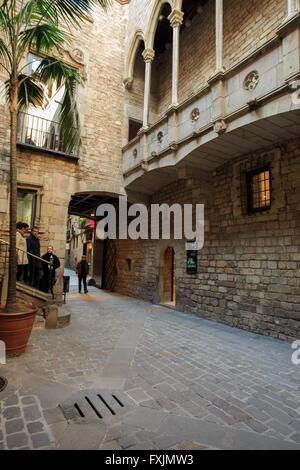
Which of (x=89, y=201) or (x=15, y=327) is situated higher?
(x=89, y=201)

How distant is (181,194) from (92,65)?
5669mm

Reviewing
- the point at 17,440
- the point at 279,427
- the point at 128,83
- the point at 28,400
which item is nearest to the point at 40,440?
the point at 17,440

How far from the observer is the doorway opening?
31.3 feet

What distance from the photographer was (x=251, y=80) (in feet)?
15.9

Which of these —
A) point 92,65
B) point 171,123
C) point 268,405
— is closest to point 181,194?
point 171,123

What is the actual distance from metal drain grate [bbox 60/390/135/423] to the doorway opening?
21.6 ft

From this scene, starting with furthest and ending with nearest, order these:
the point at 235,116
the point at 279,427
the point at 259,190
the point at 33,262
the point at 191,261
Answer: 1. the point at 191,261
2. the point at 33,262
3. the point at 259,190
4. the point at 235,116
5. the point at 279,427

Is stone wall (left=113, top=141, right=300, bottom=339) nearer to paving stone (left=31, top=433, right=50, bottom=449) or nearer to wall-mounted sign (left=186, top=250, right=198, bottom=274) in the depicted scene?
wall-mounted sign (left=186, top=250, right=198, bottom=274)

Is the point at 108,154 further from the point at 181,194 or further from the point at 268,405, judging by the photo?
the point at 268,405

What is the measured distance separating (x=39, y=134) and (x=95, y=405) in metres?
8.14

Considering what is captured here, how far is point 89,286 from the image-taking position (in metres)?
14.9

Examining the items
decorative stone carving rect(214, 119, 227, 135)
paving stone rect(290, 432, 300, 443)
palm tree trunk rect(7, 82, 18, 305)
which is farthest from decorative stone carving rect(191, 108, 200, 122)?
paving stone rect(290, 432, 300, 443)

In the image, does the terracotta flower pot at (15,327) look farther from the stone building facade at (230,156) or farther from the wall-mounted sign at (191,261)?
the wall-mounted sign at (191,261)

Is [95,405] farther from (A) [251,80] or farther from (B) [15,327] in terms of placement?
(A) [251,80]
